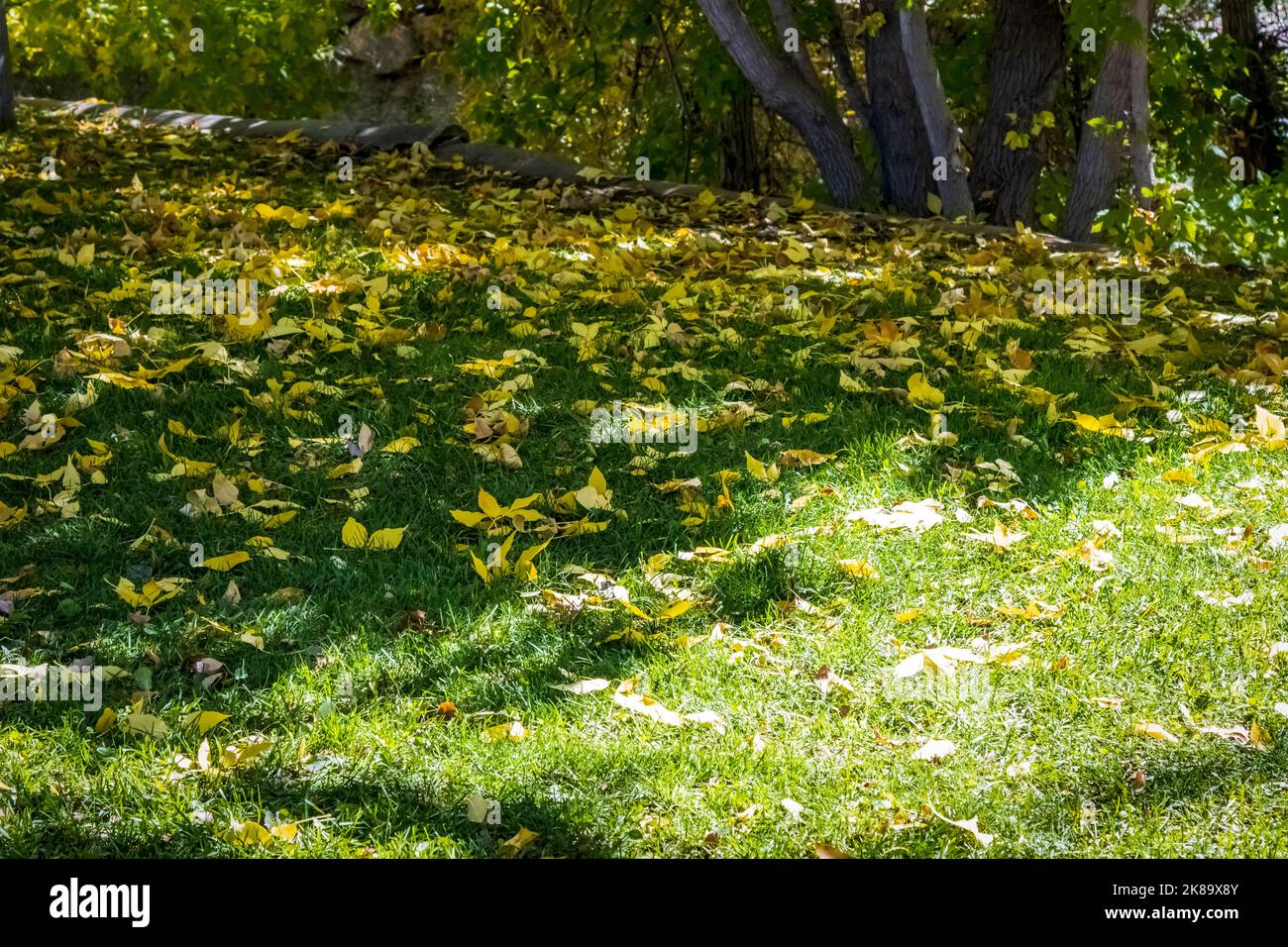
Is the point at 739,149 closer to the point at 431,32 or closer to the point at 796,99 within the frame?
the point at 796,99

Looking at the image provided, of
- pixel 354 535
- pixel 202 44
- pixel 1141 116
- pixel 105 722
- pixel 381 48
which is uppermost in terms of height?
pixel 381 48

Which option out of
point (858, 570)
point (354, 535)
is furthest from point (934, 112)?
point (354, 535)

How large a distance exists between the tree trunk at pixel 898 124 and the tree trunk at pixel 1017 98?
0.61m

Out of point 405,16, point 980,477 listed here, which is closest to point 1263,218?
point 980,477

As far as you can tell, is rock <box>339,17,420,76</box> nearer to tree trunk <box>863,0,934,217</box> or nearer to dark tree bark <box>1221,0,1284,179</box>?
tree trunk <box>863,0,934,217</box>

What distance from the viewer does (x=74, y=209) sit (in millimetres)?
6984

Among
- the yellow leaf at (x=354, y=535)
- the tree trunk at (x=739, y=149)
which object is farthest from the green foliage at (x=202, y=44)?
the yellow leaf at (x=354, y=535)

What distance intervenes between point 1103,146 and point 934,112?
3.57 feet

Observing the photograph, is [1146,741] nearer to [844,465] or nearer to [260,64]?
[844,465]

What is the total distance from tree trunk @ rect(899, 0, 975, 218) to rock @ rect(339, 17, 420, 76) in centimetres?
993

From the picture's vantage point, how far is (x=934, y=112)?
8.21 metres

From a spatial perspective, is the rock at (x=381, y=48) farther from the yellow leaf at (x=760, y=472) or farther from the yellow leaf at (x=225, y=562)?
the yellow leaf at (x=225, y=562)

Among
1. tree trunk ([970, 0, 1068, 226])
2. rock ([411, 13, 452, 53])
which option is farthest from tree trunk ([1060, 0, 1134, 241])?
rock ([411, 13, 452, 53])

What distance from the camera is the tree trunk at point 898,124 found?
28.8 ft
